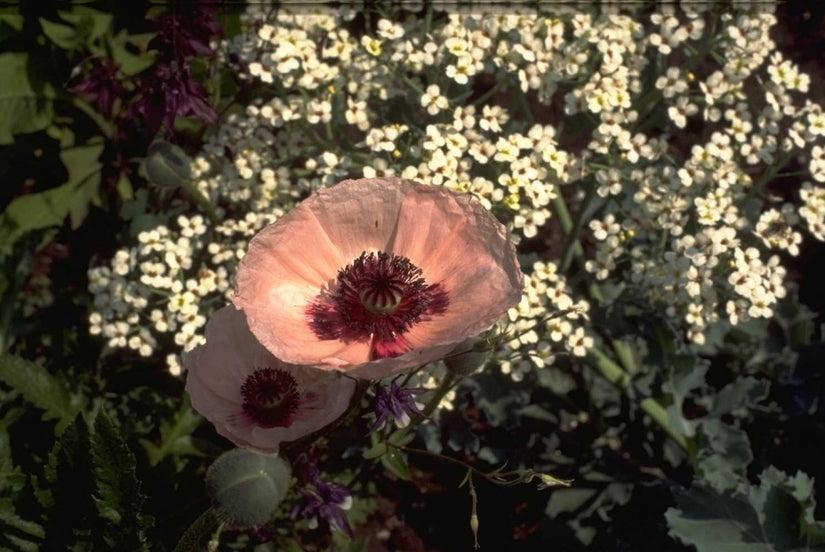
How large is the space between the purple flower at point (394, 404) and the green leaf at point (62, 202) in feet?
6.26

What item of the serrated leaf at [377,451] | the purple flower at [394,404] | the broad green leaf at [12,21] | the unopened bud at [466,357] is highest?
the unopened bud at [466,357]

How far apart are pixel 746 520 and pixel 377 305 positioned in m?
1.32

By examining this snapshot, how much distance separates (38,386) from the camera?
2.47 m

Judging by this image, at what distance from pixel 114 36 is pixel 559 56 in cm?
162

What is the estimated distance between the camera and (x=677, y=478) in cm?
298

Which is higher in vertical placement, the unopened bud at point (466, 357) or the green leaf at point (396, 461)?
the unopened bud at point (466, 357)

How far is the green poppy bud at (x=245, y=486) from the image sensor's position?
1.51 metres

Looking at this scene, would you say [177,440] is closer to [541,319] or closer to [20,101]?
[541,319]

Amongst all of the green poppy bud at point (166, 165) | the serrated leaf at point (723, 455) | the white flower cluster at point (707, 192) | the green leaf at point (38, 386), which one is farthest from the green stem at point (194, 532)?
the serrated leaf at point (723, 455)

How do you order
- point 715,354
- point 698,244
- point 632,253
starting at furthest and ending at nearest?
point 715,354
point 632,253
point 698,244

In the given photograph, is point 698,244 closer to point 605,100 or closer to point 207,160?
point 605,100

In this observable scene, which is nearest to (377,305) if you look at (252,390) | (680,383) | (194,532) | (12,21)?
(252,390)

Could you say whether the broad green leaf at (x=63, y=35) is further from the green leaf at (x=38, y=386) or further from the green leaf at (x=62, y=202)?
the green leaf at (x=38, y=386)

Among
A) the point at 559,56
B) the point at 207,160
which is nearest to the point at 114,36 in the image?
the point at 207,160
